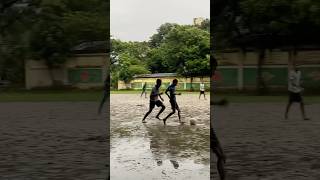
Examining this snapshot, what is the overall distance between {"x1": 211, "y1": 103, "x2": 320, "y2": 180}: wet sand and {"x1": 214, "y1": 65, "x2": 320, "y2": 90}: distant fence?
0.13 meters

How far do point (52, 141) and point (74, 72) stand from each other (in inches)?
24.2

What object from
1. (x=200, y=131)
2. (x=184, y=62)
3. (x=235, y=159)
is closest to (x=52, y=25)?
(x=235, y=159)

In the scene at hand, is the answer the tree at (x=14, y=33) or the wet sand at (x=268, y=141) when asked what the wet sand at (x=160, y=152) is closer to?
the wet sand at (x=268, y=141)

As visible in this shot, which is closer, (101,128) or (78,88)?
(78,88)

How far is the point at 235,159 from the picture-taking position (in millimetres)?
3393

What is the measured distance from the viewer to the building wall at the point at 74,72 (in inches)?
108

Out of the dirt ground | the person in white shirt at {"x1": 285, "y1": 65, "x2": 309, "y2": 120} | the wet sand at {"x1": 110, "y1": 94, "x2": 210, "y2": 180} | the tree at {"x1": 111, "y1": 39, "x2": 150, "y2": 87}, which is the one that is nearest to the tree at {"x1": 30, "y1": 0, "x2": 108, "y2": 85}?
the dirt ground

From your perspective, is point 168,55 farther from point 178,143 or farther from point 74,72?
point 74,72

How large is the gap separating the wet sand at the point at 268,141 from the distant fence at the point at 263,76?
127 mm

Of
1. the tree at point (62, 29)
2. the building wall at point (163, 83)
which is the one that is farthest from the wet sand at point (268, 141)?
the building wall at point (163, 83)

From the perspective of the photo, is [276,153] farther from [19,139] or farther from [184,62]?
[184,62]

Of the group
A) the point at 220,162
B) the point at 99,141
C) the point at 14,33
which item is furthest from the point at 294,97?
the point at 14,33

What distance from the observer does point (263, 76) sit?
2.71m

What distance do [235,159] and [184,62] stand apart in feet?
70.5
